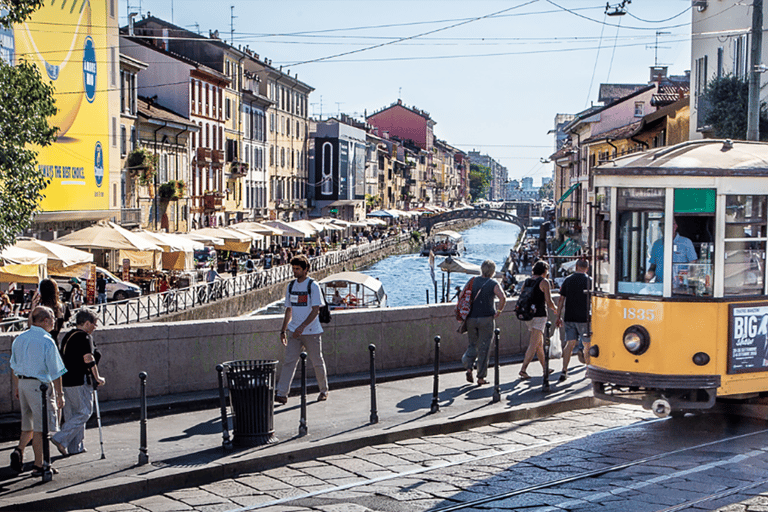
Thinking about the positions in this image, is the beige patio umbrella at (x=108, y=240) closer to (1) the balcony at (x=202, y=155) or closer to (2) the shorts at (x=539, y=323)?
(2) the shorts at (x=539, y=323)

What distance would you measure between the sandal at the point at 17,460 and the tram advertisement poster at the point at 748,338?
663 cm

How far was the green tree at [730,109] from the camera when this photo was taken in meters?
25.3

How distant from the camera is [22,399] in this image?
Answer: 8.60 metres

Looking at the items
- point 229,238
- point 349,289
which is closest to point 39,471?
point 349,289

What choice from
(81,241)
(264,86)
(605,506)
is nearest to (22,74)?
(605,506)

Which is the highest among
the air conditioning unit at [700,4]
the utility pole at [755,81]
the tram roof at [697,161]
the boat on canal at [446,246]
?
the air conditioning unit at [700,4]

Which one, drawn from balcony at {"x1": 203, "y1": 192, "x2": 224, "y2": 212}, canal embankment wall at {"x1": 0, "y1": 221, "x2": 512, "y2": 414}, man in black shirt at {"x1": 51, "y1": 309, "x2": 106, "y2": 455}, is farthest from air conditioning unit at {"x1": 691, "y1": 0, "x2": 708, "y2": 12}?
balcony at {"x1": 203, "y1": 192, "x2": 224, "y2": 212}

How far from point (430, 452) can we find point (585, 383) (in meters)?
4.30

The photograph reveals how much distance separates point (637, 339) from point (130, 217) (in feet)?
128

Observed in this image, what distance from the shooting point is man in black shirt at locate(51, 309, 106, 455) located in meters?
9.05

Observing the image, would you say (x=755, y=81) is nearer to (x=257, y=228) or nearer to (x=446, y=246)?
(x=257, y=228)

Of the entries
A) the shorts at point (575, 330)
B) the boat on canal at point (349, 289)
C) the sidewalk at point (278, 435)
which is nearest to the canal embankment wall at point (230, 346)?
the sidewalk at point (278, 435)

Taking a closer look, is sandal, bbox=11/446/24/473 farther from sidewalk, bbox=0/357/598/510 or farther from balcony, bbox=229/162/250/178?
balcony, bbox=229/162/250/178

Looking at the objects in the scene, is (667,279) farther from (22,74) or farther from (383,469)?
(22,74)
